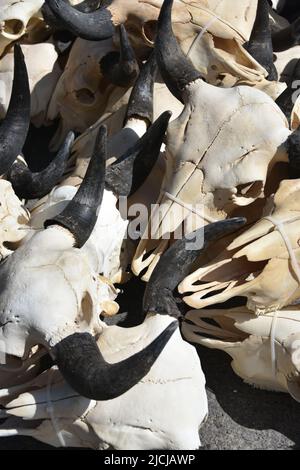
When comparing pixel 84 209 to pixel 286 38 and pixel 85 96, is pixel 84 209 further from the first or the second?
pixel 286 38

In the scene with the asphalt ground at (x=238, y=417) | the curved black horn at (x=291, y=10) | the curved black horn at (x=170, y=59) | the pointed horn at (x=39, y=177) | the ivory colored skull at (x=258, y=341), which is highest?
the curved black horn at (x=170, y=59)

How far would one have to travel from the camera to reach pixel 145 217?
3.48 m

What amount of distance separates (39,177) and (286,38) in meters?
1.60

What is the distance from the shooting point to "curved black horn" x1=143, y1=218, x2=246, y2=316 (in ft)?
9.73

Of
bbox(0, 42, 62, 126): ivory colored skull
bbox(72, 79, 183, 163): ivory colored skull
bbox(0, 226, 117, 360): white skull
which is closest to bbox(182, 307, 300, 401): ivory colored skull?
bbox(0, 226, 117, 360): white skull

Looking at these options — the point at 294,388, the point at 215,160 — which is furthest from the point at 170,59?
the point at 294,388

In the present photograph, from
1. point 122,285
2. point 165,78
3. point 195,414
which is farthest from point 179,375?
point 165,78

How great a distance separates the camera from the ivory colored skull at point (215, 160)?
10.8ft

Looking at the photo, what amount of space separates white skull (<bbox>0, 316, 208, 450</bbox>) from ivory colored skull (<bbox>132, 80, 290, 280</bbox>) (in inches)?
21.7

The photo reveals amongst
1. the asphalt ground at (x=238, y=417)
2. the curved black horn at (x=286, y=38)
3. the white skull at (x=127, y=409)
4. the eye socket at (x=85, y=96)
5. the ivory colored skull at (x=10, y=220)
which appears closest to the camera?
the white skull at (x=127, y=409)

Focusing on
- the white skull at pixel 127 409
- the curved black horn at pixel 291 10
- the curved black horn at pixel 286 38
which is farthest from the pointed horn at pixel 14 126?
the curved black horn at pixel 291 10

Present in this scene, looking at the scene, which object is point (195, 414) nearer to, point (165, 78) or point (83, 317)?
point (83, 317)

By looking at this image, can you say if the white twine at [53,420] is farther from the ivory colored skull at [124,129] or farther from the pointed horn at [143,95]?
the pointed horn at [143,95]
